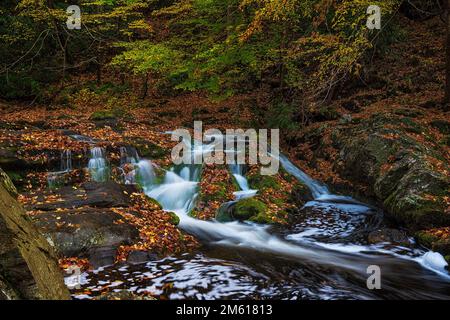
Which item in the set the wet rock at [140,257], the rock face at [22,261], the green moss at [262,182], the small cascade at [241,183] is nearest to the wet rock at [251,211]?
the small cascade at [241,183]

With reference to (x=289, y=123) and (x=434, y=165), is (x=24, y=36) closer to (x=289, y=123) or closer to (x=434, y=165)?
(x=289, y=123)

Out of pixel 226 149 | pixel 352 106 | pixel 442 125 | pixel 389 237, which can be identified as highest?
pixel 352 106

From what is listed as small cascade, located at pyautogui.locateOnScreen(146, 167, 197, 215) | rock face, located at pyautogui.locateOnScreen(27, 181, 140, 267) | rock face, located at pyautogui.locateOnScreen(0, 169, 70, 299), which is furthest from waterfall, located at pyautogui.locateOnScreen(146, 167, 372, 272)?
rock face, located at pyautogui.locateOnScreen(0, 169, 70, 299)

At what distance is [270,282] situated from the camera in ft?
18.8

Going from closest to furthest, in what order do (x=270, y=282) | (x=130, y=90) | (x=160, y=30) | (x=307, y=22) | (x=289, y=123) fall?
(x=270, y=282), (x=289, y=123), (x=307, y=22), (x=130, y=90), (x=160, y=30)

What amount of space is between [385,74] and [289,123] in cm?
525

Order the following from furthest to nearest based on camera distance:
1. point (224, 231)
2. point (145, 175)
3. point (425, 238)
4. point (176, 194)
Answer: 1. point (145, 175)
2. point (176, 194)
3. point (224, 231)
4. point (425, 238)

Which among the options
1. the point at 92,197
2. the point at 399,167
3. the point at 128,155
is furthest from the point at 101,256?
the point at 399,167

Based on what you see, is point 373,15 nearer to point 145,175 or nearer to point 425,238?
point 425,238

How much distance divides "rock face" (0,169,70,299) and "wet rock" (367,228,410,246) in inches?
241

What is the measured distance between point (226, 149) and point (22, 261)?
9.34 meters

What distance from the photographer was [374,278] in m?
6.09

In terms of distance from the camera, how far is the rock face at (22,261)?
132 inches

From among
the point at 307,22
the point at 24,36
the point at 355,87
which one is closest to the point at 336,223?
the point at 355,87
